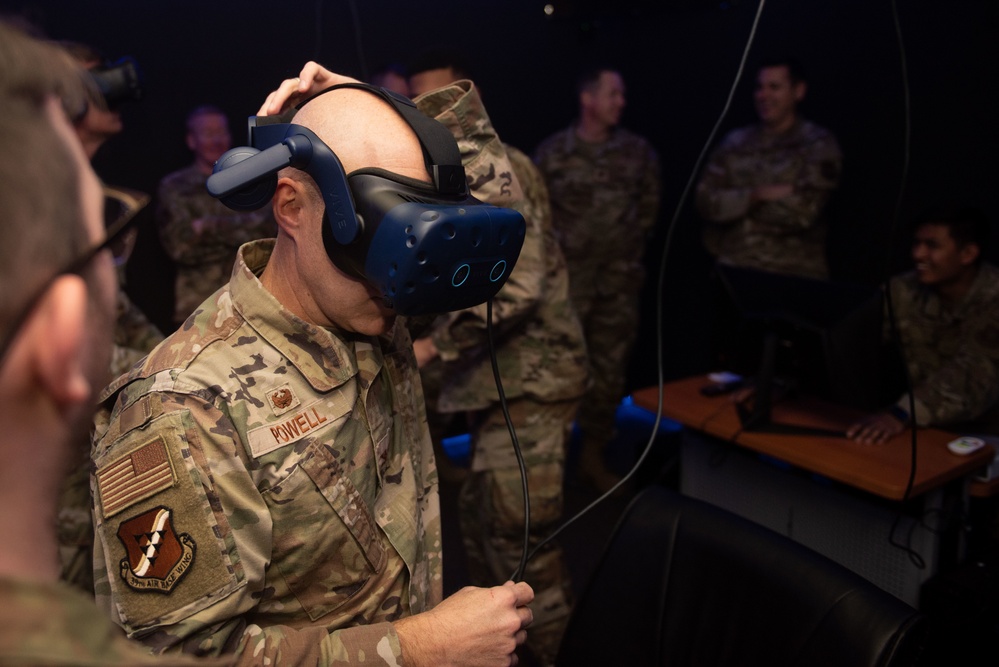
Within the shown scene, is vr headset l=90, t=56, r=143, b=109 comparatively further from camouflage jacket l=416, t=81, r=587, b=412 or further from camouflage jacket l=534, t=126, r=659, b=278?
camouflage jacket l=534, t=126, r=659, b=278

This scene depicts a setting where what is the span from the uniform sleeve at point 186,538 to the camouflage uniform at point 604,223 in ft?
10.7

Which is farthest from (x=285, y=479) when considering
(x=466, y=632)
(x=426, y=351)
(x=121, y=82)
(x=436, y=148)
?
(x=121, y=82)

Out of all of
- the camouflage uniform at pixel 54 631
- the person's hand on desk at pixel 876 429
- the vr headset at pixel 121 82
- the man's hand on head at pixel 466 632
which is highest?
the vr headset at pixel 121 82

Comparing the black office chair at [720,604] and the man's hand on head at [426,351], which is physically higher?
the man's hand on head at [426,351]

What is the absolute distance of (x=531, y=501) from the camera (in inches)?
82.7

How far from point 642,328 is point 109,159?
3158 mm

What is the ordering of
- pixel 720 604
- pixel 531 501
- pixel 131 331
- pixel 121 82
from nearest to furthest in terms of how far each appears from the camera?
pixel 720 604 < pixel 121 82 < pixel 531 501 < pixel 131 331

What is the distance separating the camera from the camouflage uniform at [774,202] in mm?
3668

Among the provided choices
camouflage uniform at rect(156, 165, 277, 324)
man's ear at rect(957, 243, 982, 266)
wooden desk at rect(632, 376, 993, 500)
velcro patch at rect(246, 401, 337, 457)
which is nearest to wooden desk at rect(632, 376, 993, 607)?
wooden desk at rect(632, 376, 993, 500)

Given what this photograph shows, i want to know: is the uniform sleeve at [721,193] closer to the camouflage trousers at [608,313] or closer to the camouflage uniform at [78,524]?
the camouflage trousers at [608,313]

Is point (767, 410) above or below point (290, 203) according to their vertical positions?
below

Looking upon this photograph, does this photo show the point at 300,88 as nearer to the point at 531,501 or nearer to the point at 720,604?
the point at 720,604

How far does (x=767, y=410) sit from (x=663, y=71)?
9.68ft

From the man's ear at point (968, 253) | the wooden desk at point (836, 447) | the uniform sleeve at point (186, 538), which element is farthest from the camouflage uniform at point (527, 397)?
the man's ear at point (968, 253)
